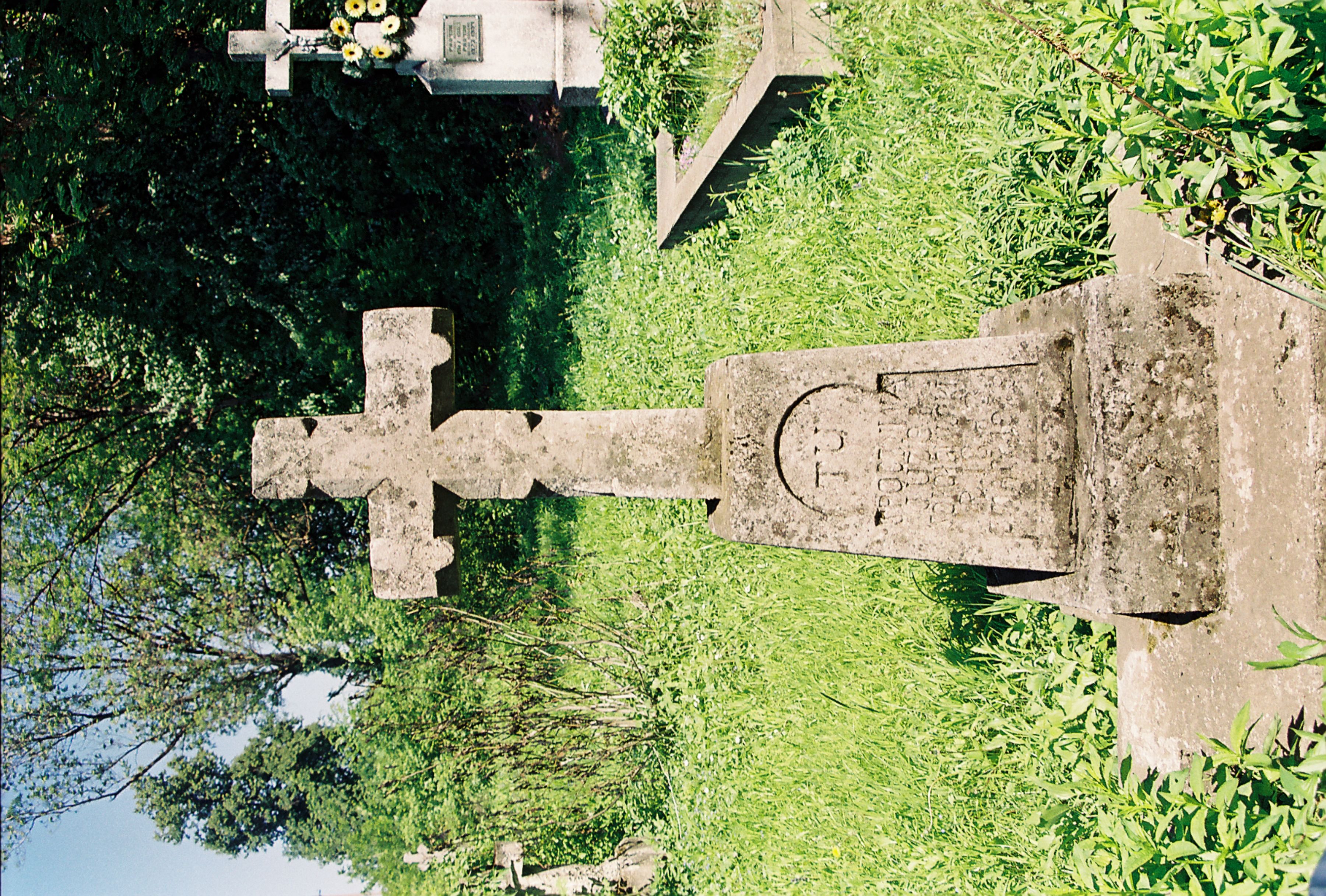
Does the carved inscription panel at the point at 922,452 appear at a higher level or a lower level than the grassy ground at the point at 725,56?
lower

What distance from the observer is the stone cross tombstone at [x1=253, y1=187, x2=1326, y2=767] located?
102 inches

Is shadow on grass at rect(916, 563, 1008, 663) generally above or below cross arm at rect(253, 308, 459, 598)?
below

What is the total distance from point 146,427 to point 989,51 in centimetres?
950

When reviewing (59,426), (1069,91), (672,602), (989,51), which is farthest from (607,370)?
(59,426)

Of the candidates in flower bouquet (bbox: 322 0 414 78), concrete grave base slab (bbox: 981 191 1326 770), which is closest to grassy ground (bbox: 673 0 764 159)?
flower bouquet (bbox: 322 0 414 78)

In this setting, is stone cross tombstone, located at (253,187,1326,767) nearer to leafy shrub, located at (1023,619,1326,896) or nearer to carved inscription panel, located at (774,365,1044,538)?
carved inscription panel, located at (774,365,1044,538)

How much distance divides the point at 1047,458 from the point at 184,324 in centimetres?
876

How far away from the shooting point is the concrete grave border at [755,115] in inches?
185

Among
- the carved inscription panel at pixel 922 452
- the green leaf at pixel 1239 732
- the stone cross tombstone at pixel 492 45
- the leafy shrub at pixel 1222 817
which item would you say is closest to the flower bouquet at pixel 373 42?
the stone cross tombstone at pixel 492 45

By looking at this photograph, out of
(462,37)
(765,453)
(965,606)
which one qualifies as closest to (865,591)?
(965,606)

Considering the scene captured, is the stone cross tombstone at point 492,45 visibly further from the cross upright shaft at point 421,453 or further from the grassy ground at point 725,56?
the cross upright shaft at point 421,453

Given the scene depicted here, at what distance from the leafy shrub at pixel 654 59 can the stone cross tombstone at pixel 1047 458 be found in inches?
120

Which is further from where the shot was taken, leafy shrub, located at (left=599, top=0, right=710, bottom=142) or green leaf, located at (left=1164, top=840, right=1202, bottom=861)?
leafy shrub, located at (left=599, top=0, right=710, bottom=142)

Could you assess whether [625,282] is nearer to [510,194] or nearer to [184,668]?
[510,194]
